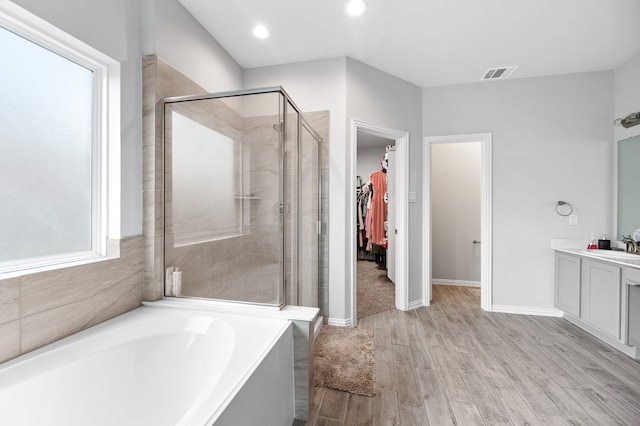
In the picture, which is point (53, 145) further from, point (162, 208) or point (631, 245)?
point (631, 245)

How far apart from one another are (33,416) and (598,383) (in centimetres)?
299

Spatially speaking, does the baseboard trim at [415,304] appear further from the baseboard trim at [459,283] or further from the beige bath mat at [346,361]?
the baseboard trim at [459,283]

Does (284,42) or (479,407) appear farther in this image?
(284,42)

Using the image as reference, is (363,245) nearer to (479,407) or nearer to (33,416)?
(479,407)

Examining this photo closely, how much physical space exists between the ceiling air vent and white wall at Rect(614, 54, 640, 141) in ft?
3.38

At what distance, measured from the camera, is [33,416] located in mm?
978

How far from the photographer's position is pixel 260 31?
2371 mm

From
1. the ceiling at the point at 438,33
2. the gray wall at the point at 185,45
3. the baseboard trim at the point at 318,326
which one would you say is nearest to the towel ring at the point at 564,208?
the ceiling at the point at 438,33

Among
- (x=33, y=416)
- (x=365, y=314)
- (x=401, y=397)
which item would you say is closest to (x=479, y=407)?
(x=401, y=397)

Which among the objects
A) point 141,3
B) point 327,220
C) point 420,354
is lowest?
point 420,354

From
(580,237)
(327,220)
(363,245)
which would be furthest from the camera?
(363,245)

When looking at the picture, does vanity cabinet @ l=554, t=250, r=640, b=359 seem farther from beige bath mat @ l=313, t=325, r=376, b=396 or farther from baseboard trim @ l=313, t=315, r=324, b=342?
baseboard trim @ l=313, t=315, r=324, b=342

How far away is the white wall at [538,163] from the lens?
9.70 feet

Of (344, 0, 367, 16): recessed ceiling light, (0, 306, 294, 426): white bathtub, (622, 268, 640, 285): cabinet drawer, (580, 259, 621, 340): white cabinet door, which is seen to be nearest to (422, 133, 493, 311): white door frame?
(580, 259, 621, 340): white cabinet door
